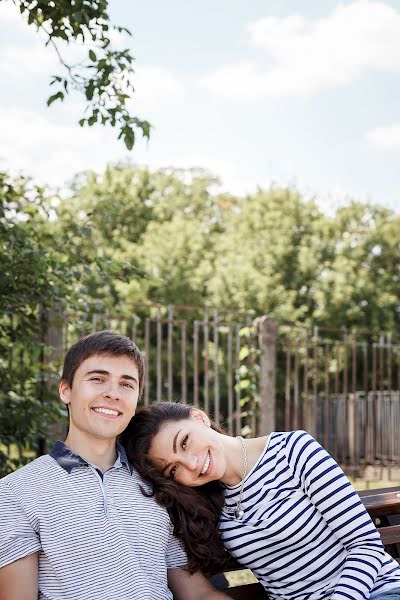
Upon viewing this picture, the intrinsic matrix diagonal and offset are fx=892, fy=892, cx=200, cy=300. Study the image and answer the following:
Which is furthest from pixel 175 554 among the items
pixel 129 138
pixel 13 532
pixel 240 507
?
pixel 129 138

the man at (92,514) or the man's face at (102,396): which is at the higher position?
the man's face at (102,396)

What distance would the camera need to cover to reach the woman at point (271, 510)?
2820mm

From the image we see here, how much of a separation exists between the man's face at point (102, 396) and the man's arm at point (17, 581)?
0.46 meters

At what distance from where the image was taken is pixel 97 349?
9.31ft

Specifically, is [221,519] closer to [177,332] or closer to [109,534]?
[109,534]

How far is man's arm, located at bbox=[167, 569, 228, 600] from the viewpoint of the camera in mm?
2877

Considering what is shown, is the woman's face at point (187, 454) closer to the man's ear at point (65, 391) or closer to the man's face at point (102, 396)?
the man's face at point (102, 396)

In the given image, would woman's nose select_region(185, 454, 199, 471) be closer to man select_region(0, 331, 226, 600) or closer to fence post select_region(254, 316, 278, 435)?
man select_region(0, 331, 226, 600)

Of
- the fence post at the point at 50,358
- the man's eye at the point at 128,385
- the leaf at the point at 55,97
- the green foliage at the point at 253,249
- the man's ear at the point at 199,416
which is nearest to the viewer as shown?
the man's eye at the point at 128,385

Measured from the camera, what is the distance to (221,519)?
116 inches

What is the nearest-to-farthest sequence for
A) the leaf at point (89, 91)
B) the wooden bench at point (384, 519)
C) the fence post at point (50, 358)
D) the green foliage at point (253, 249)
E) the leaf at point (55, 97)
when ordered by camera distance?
1. the wooden bench at point (384, 519)
2. the leaf at point (55, 97)
3. the leaf at point (89, 91)
4. the fence post at point (50, 358)
5. the green foliage at point (253, 249)

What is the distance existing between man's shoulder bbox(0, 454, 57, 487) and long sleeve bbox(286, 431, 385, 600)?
80cm

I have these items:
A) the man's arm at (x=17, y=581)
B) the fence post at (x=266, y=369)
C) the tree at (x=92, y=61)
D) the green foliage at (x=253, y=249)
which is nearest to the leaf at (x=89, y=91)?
the tree at (x=92, y=61)

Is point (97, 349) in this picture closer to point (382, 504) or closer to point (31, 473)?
point (31, 473)
